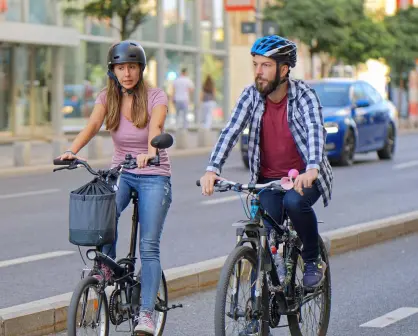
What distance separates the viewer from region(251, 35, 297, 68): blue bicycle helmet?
20.9 feet

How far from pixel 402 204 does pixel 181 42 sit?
29.0 meters

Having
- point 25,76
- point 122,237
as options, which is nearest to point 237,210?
point 122,237

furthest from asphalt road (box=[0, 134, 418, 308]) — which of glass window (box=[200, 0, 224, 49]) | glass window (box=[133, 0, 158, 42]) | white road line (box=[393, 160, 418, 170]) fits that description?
glass window (box=[200, 0, 224, 49])

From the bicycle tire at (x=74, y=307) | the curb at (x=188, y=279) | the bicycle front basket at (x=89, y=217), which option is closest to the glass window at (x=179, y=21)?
the curb at (x=188, y=279)

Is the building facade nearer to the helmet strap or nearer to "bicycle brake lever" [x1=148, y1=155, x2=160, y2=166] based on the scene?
the helmet strap

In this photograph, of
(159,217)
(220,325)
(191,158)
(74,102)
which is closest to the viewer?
(220,325)

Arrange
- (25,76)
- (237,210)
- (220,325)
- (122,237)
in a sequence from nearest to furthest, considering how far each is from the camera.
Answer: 1. (220,325)
2. (122,237)
3. (237,210)
4. (25,76)

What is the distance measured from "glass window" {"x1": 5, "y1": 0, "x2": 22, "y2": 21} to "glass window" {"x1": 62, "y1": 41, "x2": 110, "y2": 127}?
3057 millimetres

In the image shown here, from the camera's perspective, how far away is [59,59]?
34.8 meters

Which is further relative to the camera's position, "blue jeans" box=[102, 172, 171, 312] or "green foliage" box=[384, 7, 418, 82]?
"green foliage" box=[384, 7, 418, 82]

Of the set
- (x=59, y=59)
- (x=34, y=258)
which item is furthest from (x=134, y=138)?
(x=59, y=59)

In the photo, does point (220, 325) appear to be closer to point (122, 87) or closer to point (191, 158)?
point (122, 87)

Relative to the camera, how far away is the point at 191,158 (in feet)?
88.4

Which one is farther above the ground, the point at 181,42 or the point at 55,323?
the point at 181,42
